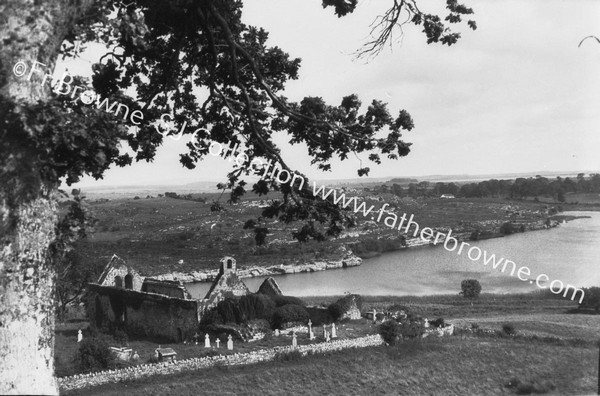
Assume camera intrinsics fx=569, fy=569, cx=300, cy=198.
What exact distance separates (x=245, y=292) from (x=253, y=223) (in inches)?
781

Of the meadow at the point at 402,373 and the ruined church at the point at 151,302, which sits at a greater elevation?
the ruined church at the point at 151,302

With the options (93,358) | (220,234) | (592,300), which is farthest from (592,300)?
(220,234)

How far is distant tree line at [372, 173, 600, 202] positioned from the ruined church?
76504mm

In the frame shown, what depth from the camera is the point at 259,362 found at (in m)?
20.6

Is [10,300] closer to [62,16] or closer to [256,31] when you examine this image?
[62,16]

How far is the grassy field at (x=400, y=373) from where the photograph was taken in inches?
A: 706

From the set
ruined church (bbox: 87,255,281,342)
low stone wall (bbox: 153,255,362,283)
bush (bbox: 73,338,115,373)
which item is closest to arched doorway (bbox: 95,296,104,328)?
ruined church (bbox: 87,255,281,342)

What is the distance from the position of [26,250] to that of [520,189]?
124 metres

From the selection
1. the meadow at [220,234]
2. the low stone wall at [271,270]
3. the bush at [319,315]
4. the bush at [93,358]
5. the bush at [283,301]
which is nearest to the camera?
the bush at [93,358]

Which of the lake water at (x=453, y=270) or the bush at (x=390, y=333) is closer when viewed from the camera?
the bush at (x=390, y=333)

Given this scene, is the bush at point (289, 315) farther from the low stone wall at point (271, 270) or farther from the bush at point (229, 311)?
the low stone wall at point (271, 270)

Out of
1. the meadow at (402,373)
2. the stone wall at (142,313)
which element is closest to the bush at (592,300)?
the meadow at (402,373)

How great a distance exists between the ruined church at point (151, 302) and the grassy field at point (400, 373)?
19.2 feet

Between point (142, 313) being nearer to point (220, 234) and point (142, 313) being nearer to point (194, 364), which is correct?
point (194, 364)
